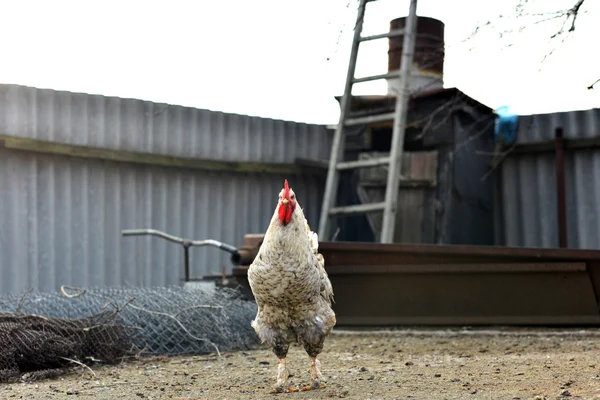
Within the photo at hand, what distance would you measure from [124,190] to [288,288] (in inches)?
193

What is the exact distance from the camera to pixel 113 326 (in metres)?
6.19

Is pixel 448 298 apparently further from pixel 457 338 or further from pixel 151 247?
pixel 151 247

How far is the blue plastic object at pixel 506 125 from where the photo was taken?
32.4ft

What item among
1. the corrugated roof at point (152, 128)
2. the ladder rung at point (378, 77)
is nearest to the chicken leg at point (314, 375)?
the corrugated roof at point (152, 128)

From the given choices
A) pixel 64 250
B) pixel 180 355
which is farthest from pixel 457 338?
pixel 64 250

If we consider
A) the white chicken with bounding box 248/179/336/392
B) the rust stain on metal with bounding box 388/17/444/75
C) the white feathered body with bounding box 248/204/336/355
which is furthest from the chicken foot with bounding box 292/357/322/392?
the rust stain on metal with bounding box 388/17/444/75

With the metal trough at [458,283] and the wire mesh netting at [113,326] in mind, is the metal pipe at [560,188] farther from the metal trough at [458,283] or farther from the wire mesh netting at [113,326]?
the wire mesh netting at [113,326]

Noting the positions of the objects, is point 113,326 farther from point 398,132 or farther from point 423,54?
point 423,54

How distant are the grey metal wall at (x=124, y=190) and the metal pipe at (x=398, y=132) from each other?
6.11ft

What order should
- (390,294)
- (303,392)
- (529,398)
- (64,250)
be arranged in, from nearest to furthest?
(529,398) → (303,392) → (390,294) → (64,250)

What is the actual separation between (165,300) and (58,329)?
121 cm

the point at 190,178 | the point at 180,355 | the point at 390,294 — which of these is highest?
the point at 190,178

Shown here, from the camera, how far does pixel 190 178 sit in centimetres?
952

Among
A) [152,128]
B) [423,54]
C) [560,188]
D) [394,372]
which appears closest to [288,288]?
[394,372]
